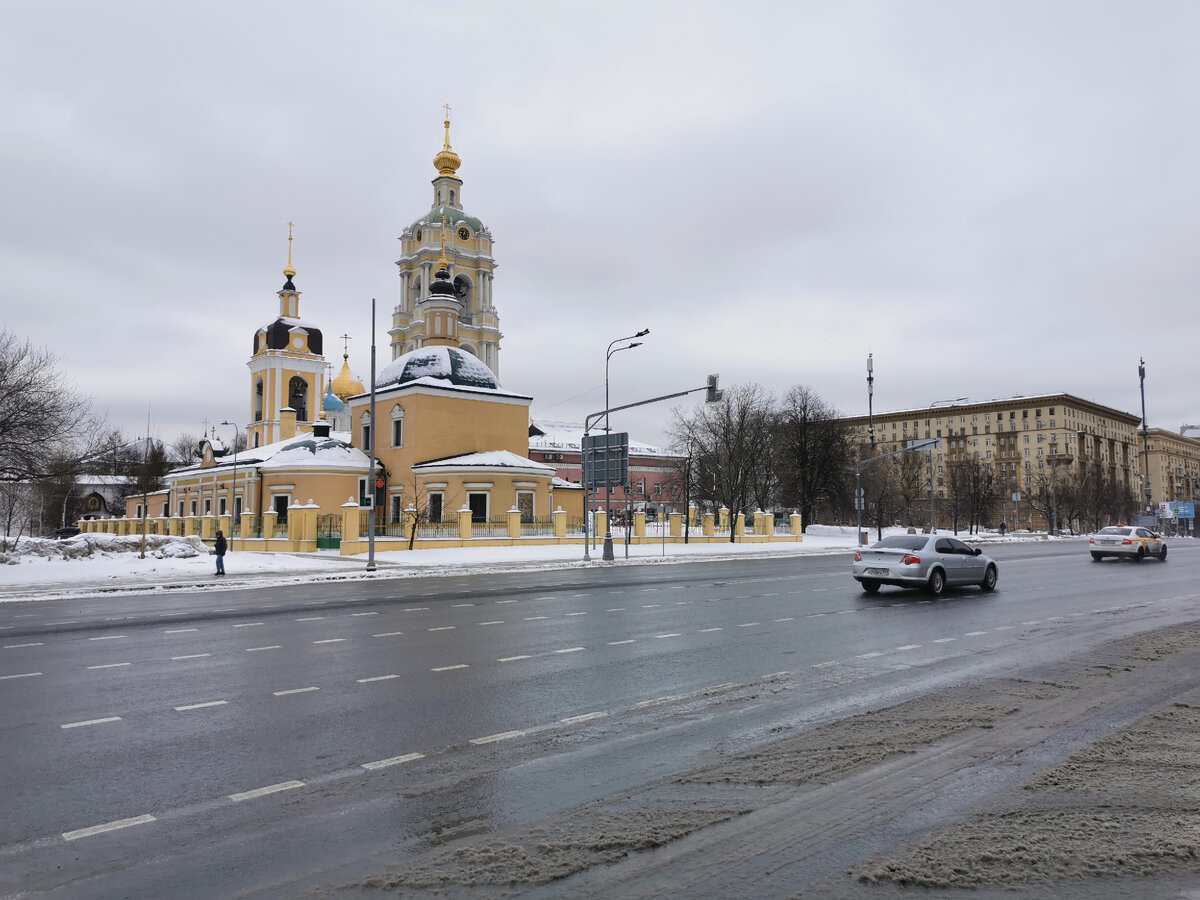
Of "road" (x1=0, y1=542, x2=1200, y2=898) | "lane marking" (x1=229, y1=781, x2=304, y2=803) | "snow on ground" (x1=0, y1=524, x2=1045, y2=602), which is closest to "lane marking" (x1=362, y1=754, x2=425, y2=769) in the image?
"road" (x1=0, y1=542, x2=1200, y2=898)

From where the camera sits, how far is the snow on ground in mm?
24031

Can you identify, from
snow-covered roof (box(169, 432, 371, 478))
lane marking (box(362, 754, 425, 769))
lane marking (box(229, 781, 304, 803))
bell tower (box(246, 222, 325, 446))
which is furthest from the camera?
bell tower (box(246, 222, 325, 446))

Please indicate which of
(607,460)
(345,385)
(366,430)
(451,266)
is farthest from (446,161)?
(607,460)

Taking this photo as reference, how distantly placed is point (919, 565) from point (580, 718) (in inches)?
513

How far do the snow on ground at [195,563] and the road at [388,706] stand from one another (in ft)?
24.1

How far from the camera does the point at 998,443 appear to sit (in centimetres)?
12938

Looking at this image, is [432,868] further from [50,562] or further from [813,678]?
[50,562]

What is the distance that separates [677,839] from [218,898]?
2327 mm

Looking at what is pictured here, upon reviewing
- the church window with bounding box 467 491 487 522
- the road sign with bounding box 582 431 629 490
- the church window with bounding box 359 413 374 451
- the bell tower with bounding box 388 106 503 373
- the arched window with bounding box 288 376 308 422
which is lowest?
the church window with bounding box 467 491 487 522

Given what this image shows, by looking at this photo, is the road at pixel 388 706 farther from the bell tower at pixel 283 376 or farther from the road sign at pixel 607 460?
the bell tower at pixel 283 376

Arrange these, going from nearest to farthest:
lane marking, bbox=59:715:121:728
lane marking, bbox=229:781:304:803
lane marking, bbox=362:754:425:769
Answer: lane marking, bbox=229:781:304:803 < lane marking, bbox=362:754:425:769 < lane marking, bbox=59:715:121:728

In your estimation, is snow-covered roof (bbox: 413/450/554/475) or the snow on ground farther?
snow-covered roof (bbox: 413/450/554/475)

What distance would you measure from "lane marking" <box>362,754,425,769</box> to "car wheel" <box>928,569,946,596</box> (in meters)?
14.9

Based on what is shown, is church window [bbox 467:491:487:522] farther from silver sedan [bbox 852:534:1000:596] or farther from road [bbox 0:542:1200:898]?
silver sedan [bbox 852:534:1000:596]
